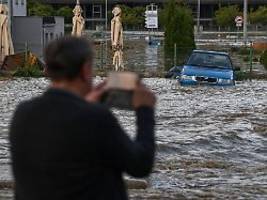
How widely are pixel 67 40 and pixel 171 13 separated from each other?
40.1 m

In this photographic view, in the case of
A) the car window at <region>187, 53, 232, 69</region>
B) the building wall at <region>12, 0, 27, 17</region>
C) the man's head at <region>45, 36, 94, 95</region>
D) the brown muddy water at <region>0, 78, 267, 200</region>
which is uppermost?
the building wall at <region>12, 0, 27, 17</region>

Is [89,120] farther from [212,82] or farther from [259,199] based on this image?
[212,82]

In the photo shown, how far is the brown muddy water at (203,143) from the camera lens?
31.5 ft

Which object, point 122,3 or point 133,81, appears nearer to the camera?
point 133,81

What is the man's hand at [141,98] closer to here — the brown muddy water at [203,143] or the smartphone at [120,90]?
the smartphone at [120,90]

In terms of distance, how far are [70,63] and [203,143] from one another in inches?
404

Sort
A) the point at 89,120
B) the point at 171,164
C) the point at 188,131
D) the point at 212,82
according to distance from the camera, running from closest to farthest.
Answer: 1. the point at 89,120
2. the point at 171,164
3. the point at 188,131
4. the point at 212,82

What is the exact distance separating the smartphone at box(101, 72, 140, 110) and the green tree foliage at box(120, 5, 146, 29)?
97.4 m

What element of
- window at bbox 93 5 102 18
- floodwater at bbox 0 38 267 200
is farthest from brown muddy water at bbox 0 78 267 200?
window at bbox 93 5 102 18

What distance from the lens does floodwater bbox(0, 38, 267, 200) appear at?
9609 millimetres

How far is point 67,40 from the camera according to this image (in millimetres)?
3744

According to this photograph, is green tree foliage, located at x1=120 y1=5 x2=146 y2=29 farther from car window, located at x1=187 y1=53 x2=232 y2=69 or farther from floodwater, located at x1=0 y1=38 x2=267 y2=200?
floodwater, located at x1=0 y1=38 x2=267 y2=200

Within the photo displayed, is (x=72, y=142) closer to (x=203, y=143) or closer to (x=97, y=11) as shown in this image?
(x=203, y=143)

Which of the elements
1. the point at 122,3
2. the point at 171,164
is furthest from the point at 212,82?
the point at 122,3
